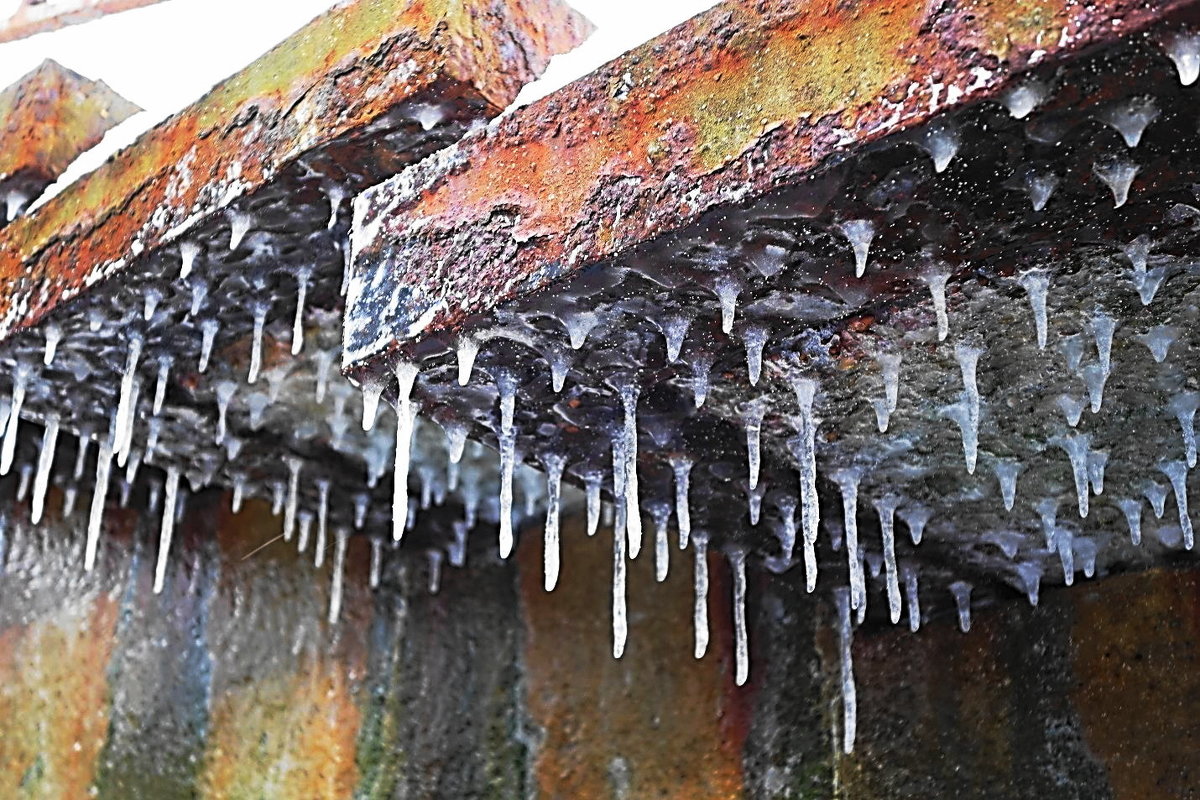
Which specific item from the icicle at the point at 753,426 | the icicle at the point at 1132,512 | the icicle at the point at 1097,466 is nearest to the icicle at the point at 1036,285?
the icicle at the point at 753,426

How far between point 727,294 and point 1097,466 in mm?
1375

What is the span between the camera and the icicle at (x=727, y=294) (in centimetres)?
208

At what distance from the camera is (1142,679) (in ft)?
12.0

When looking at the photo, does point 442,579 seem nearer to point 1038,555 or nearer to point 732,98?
point 1038,555

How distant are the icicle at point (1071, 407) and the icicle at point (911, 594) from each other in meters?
1.21

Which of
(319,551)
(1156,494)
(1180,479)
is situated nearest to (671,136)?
(1180,479)

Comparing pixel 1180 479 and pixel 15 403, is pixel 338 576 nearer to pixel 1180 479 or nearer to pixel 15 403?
pixel 15 403

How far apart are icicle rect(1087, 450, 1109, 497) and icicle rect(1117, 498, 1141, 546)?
0.28 m

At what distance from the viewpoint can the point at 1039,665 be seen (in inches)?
155

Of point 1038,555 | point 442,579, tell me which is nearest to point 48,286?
point 442,579

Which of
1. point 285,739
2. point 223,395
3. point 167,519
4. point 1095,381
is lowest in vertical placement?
point 285,739

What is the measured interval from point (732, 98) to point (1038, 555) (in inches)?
92.0

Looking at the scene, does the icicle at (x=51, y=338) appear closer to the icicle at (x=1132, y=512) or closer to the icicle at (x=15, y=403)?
the icicle at (x=15, y=403)

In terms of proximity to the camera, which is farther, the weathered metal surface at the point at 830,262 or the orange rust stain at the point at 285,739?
the orange rust stain at the point at 285,739
